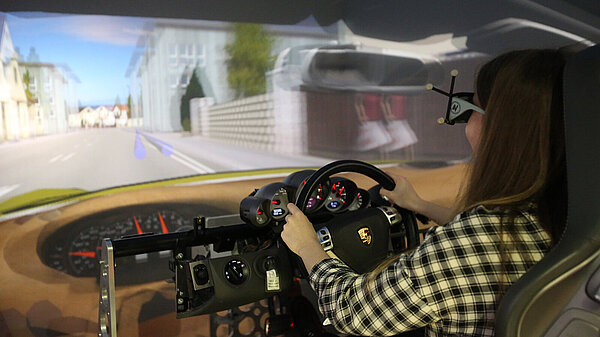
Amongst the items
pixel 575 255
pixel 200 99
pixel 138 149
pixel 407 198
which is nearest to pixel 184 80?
pixel 200 99

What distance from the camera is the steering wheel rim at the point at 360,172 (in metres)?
1.20

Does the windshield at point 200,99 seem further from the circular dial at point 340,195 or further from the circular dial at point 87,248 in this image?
the circular dial at point 340,195

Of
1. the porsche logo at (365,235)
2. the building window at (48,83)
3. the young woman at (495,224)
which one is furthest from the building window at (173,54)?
the young woman at (495,224)

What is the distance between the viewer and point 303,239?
3.70ft

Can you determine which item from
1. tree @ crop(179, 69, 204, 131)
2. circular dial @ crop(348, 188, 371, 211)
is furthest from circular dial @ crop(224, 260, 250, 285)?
tree @ crop(179, 69, 204, 131)

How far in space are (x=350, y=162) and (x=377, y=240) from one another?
231 millimetres

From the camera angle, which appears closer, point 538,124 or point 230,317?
point 538,124

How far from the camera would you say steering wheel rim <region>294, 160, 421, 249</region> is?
1.20 metres

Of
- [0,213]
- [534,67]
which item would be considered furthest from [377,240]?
[0,213]

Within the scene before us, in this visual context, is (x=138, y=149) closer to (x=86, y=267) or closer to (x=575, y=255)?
(x=86, y=267)

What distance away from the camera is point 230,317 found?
79.8 inches

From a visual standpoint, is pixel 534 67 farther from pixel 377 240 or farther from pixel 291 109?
pixel 291 109

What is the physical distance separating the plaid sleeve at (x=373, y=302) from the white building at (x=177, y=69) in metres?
3.16

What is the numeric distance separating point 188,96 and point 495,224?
345 centimetres
